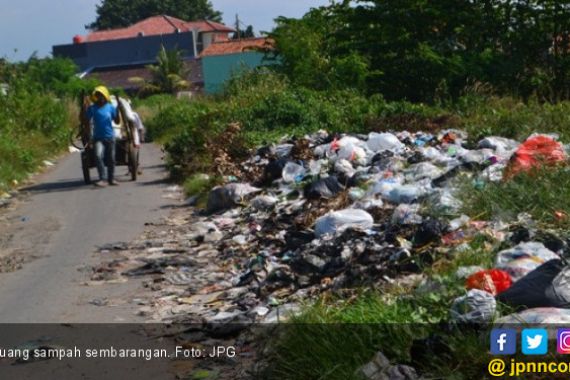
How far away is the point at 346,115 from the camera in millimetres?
18391

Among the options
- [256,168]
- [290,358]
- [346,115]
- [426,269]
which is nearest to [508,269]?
[426,269]

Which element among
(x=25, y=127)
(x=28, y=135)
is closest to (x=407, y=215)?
(x=28, y=135)

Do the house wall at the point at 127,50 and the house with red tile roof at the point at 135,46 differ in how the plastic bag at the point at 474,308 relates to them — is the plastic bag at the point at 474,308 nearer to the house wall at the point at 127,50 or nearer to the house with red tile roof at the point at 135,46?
the house with red tile roof at the point at 135,46

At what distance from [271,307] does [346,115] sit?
11.5 meters

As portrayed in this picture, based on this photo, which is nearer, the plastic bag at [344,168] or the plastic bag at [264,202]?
the plastic bag at [344,168]

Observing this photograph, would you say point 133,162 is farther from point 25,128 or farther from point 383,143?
point 25,128

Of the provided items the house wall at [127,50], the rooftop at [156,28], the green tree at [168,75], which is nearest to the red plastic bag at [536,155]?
the green tree at [168,75]

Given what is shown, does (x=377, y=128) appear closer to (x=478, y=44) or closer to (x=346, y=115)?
(x=346, y=115)

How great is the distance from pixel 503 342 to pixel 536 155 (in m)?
4.70

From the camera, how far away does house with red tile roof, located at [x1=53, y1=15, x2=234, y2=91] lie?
7994 centimetres

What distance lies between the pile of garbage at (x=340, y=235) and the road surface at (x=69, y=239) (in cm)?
34

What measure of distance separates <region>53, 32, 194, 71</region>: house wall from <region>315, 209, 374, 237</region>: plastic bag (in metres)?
70.9

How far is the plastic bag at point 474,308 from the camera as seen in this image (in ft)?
17.2

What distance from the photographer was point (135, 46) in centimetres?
8088
